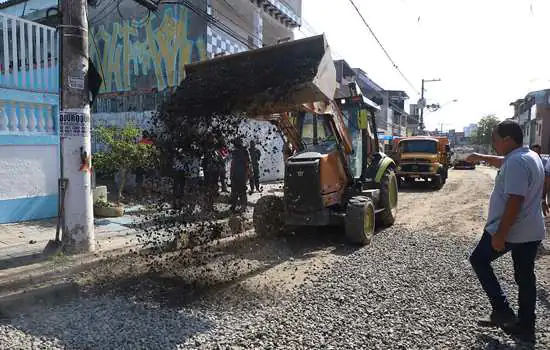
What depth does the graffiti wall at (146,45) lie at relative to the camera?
51.5ft

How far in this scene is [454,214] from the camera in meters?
10.8

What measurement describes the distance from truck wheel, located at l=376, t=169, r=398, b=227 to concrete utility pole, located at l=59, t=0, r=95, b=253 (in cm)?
534

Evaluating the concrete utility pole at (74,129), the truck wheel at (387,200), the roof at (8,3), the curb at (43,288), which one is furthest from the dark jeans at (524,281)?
the roof at (8,3)

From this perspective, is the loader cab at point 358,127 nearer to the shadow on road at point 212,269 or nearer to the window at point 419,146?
the shadow on road at point 212,269

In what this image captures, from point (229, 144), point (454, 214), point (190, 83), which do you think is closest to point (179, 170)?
point (229, 144)

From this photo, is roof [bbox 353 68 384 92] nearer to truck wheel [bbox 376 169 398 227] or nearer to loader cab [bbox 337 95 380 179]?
truck wheel [bbox 376 169 398 227]

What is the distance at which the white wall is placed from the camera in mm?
7754

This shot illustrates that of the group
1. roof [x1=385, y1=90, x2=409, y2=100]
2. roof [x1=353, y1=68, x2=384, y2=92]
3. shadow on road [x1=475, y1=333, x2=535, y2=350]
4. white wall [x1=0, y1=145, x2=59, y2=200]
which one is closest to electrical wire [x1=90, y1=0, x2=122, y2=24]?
white wall [x1=0, y1=145, x2=59, y2=200]

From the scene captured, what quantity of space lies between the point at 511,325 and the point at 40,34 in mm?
8931

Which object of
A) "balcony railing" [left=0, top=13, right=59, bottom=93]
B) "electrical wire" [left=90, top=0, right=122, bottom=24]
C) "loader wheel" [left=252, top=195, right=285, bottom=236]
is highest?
"electrical wire" [left=90, top=0, right=122, bottom=24]

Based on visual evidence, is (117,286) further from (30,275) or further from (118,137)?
(118,137)

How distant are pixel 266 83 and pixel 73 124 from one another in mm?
2991

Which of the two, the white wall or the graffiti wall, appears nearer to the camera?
the white wall

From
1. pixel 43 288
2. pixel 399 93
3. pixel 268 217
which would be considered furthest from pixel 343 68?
pixel 43 288
